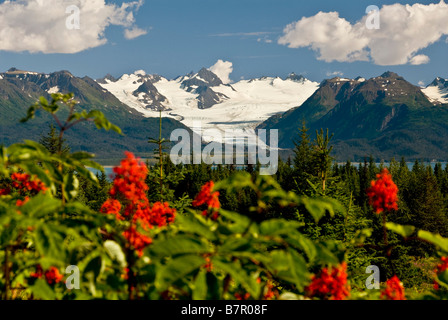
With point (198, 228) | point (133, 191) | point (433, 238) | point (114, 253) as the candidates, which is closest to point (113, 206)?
point (133, 191)

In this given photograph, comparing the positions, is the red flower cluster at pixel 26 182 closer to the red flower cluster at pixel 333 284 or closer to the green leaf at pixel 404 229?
the red flower cluster at pixel 333 284

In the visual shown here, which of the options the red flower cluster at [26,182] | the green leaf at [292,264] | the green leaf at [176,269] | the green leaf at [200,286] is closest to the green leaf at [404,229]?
the green leaf at [292,264]

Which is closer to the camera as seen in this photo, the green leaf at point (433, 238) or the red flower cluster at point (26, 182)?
the green leaf at point (433, 238)

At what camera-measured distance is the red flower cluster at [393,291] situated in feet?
9.69

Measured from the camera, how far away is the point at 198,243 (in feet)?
6.66

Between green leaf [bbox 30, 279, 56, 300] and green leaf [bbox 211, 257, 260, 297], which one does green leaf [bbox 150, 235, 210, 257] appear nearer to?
green leaf [bbox 211, 257, 260, 297]

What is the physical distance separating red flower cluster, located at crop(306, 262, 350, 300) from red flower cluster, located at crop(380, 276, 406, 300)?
1.15 ft

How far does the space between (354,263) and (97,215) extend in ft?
58.8

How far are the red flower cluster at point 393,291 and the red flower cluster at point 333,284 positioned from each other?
352 mm

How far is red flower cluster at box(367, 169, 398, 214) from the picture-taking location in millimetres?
3682

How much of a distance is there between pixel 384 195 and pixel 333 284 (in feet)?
4.20

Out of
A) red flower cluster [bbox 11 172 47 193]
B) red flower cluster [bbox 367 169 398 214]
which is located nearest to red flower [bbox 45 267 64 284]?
red flower cluster [bbox 11 172 47 193]

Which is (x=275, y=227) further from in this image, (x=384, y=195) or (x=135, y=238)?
(x=384, y=195)

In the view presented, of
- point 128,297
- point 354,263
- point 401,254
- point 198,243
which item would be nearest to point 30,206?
point 128,297
